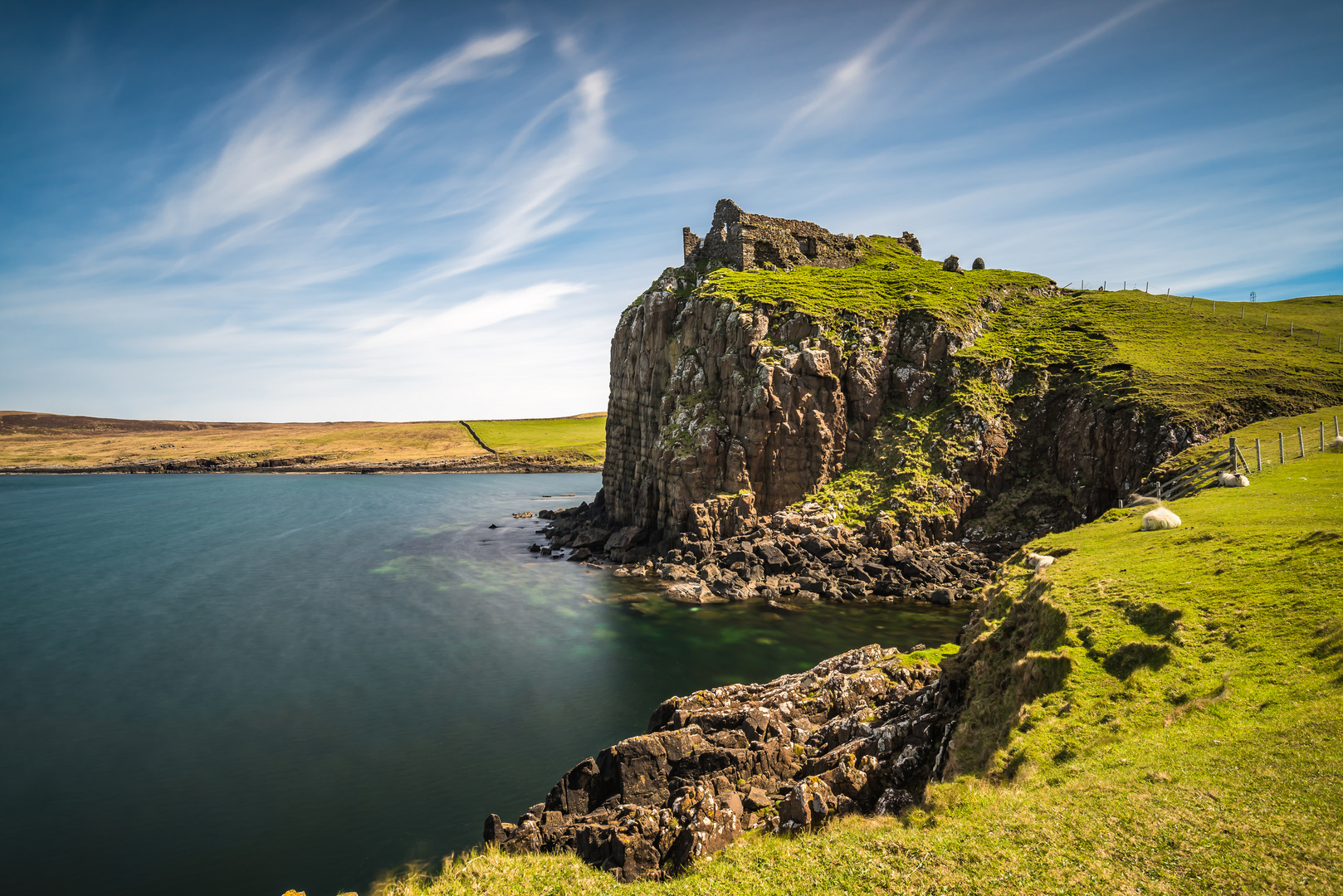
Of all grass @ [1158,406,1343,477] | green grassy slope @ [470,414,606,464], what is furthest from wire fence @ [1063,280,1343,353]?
green grassy slope @ [470,414,606,464]

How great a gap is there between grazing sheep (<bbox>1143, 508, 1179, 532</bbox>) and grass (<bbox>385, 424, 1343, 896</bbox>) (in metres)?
3.21

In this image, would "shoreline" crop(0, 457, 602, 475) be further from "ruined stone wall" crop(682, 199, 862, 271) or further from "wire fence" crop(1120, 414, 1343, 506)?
"wire fence" crop(1120, 414, 1343, 506)

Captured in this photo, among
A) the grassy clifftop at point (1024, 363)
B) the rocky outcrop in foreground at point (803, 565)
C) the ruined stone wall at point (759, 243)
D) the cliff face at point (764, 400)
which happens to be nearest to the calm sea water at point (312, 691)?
the rocky outcrop in foreground at point (803, 565)

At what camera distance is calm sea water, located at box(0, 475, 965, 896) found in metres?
19.3

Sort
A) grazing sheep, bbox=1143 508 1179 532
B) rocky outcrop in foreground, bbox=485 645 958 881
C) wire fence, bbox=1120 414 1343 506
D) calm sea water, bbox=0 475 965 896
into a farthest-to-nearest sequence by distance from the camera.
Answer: wire fence, bbox=1120 414 1343 506
grazing sheep, bbox=1143 508 1179 532
calm sea water, bbox=0 475 965 896
rocky outcrop in foreground, bbox=485 645 958 881

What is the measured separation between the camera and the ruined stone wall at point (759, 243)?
66.2m

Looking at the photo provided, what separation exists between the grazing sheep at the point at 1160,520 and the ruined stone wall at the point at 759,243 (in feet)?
163

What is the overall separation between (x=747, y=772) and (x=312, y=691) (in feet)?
78.1

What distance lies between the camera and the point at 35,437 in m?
197

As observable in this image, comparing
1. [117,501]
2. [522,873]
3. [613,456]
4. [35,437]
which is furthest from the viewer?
[35,437]

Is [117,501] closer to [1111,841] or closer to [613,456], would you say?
[613,456]

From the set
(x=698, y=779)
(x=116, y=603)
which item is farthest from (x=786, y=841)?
(x=116, y=603)

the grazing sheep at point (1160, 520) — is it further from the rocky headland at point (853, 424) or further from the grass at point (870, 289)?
the grass at point (870, 289)

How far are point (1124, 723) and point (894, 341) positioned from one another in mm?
49634
